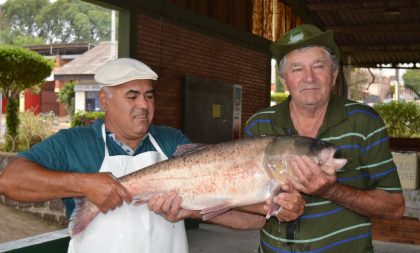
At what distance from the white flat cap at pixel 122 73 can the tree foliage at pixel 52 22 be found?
73.1 metres

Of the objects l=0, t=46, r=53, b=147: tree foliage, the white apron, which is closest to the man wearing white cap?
the white apron

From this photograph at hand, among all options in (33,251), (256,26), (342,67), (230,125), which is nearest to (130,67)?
(33,251)

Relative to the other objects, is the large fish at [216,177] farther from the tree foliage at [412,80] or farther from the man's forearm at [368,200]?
the tree foliage at [412,80]

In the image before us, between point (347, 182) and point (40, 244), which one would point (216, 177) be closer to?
point (347, 182)

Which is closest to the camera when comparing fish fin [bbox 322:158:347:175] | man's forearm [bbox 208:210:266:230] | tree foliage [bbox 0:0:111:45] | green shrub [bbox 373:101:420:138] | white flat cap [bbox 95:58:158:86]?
fish fin [bbox 322:158:347:175]

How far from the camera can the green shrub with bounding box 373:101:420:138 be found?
16609 millimetres

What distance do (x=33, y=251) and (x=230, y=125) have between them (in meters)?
6.72

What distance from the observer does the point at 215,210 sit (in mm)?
2605

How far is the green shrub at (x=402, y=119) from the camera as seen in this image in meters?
16.6

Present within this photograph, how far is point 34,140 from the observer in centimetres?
1249

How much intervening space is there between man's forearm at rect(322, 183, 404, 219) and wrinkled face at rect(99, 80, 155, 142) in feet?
3.44

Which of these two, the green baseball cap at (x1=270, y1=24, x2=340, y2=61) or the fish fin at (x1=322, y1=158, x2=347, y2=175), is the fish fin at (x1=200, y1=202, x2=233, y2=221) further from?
the green baseball cap at (x1=270, y1=24, x2=340, y2=61)


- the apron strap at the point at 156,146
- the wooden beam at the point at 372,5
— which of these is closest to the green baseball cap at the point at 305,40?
the apron strap at the point at 156,146

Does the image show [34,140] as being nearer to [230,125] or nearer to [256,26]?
[230,125]
